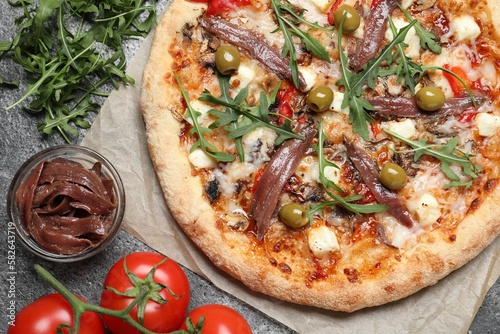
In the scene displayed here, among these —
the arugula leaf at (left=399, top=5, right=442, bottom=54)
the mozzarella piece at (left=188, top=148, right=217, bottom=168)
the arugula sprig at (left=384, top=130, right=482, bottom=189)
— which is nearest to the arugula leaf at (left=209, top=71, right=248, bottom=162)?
the mozzarella piece at (left=188, top=148, right=217, bottom=168)

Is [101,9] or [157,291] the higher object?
[101,9]

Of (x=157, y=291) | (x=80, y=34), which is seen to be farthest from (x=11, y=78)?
(x=157, y=291)

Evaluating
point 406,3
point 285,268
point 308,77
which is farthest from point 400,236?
point 406,3

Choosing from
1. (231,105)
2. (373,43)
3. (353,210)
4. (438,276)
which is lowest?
(438,276)

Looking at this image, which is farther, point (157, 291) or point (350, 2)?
point (350, 2)

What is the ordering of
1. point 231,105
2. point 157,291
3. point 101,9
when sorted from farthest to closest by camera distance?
point 101,9 < point 231,105 < point 157,291

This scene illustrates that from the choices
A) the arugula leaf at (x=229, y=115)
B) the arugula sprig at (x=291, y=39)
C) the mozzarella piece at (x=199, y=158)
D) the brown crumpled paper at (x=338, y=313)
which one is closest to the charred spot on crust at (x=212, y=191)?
the mozzarella piece at (x=199, y=158)

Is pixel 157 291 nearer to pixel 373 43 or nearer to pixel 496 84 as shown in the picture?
pixel 373 43
